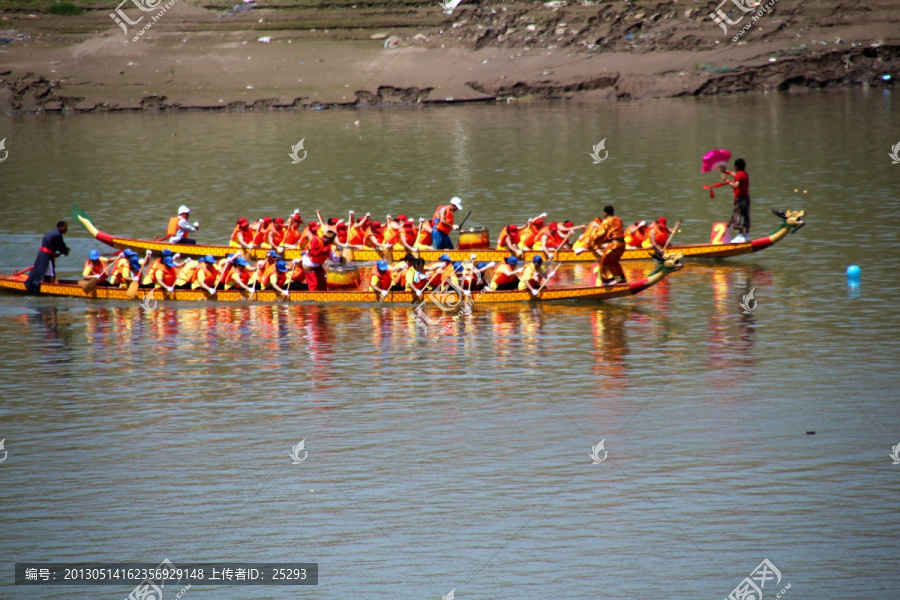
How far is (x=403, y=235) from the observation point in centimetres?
2959

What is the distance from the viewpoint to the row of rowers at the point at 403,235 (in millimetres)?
28938

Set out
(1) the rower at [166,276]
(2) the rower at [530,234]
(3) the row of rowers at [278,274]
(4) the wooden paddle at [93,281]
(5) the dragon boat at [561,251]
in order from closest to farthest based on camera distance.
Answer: (3) the row of rowers at [278,274] < (1) the rower at [166,276] < (4) the wooden paddle at [93,281] < (5) the dragon boat at [561,251] < (2) the rower at [530,234]

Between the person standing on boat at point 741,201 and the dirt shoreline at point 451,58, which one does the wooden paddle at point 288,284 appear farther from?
the dirt shoreline at point 451,58

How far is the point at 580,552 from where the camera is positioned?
13.5m

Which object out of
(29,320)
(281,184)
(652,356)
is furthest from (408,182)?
(652,356)

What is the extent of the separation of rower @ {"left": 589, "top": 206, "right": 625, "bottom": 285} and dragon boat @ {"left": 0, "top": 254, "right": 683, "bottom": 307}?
1.30 ft

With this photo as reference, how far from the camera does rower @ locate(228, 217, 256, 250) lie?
100 feet

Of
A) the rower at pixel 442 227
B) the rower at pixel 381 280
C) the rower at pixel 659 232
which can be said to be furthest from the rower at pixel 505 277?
the rower at pixel 442 227

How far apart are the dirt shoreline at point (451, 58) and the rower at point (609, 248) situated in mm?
49931

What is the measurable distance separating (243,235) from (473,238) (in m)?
6.44

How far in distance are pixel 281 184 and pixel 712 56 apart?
1487 inches

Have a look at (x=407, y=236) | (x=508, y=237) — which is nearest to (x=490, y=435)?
(x=508, y=237)

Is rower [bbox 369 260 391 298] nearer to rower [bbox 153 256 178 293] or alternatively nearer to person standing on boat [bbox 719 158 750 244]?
rower [bbox 153 256 178 293]

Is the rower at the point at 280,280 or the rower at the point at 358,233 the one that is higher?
the rower at the point at 358,233
